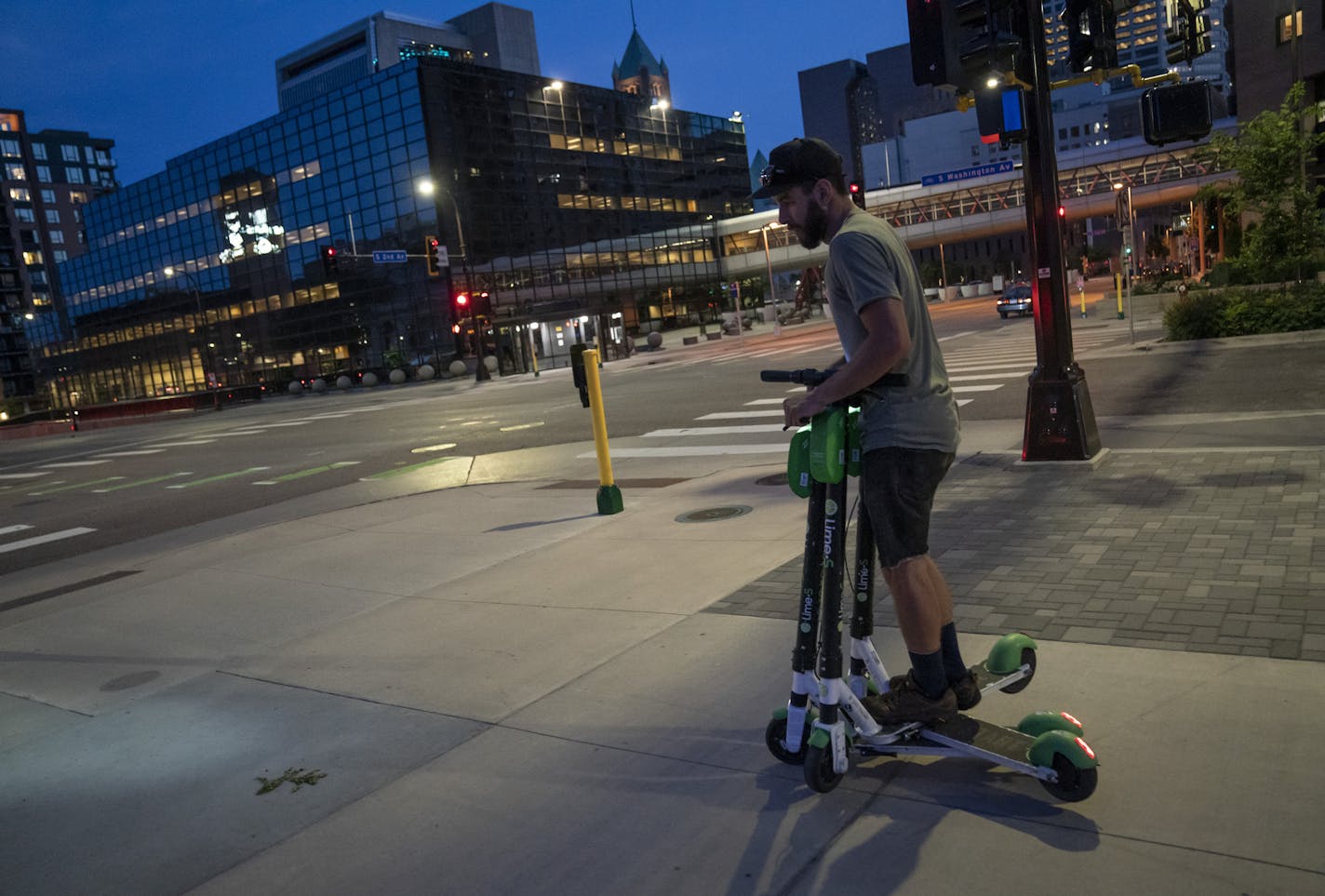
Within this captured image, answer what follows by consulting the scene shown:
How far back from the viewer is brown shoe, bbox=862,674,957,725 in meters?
3.08

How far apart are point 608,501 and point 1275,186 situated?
59.9 ft

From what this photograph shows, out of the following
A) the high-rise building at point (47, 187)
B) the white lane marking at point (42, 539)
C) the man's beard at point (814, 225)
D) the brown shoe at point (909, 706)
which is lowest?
the white lane marking at point (42, 539)

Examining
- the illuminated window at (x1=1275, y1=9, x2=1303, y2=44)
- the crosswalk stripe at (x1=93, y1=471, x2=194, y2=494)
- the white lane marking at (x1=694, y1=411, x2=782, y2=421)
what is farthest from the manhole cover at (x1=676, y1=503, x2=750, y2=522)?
the illuminated window at (x1=1275, y1=9, x2=1303, y2=44)

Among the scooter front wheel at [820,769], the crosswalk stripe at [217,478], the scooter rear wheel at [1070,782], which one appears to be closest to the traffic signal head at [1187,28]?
the scooter rear wheel at [1070,782]

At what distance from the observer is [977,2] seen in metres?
6.41

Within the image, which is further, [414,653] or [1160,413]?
[1160,413]

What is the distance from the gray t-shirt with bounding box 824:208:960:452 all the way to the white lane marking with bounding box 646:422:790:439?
995 cm

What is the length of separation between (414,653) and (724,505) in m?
3.74

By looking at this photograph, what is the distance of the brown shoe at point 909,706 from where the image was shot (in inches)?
121

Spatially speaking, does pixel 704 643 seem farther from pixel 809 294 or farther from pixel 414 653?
pixel 809 294

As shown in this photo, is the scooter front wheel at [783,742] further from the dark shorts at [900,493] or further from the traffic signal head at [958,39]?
the traffic signal head at [958,39]

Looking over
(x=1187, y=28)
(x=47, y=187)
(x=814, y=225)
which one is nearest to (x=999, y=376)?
(x=1187, y=28)

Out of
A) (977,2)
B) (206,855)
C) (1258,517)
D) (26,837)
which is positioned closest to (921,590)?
(206,855)

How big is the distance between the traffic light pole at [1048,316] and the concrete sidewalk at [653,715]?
698 millimetres
